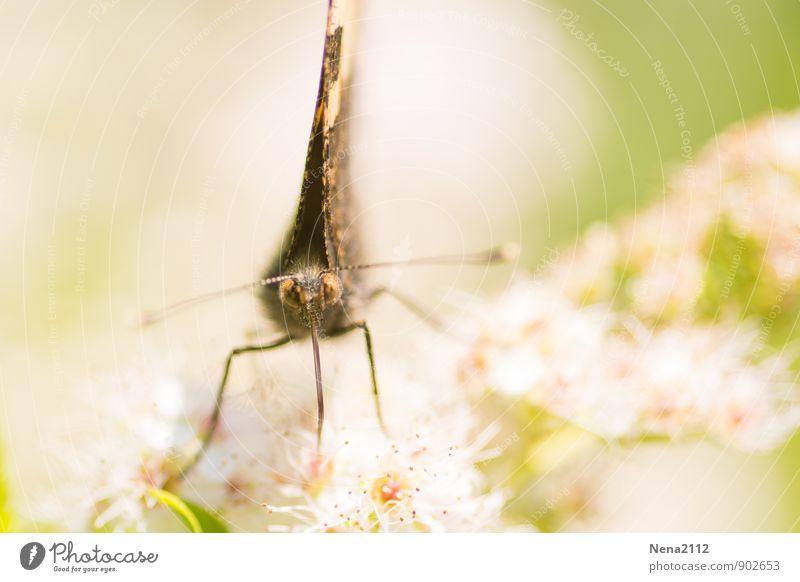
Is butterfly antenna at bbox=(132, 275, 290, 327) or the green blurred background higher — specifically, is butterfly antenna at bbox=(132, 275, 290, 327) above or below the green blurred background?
below

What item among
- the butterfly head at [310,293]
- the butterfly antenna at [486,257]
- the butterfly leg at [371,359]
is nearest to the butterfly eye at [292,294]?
the butterfly head at [310,293]

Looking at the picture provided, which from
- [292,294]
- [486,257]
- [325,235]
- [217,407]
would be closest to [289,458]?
[217,407]

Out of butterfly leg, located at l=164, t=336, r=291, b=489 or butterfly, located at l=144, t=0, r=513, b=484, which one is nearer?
butterfly, located at l=144, t=0, r=513, b=484

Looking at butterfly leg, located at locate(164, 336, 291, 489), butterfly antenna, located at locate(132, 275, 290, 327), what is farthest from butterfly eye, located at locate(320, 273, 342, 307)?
butterfly antenna, located at locate(132, 275, 290, 327)

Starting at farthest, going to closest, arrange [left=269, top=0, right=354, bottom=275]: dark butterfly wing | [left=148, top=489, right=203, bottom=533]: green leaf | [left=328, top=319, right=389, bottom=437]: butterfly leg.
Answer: [left=328, top=319, right=389, bottom=437]: butterfly leg → [left=148, top=489, right=203, bottom=533]: green leaf → [left=269, top=0, right=354, bottom=275]: dark butterfly wing

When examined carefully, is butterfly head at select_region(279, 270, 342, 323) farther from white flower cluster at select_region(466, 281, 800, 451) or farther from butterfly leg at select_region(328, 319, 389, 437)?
white flower cluster at select_region(466, 281, 800, 451)

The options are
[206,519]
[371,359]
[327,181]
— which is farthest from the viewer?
[371,359]

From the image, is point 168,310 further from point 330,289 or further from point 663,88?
point 663,88
